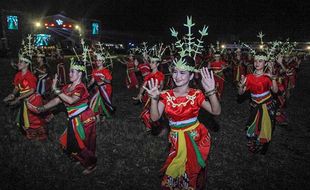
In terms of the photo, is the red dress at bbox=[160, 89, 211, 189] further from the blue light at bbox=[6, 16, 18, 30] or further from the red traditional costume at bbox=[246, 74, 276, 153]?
the blue light at bbox=[6, 16, 18, 30]

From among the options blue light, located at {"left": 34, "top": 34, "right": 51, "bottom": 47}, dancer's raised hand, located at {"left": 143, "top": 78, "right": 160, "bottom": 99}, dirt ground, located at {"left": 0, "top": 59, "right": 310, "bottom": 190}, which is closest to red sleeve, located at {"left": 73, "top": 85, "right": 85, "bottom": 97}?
dirt ground, located at {"left": 0, "top": 59, "right": 310, "bottom": 190}

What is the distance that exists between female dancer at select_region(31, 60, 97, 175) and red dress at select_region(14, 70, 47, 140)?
5.01 ft

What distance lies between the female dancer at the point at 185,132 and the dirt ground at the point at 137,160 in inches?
52.2

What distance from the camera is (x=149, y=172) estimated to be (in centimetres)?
530

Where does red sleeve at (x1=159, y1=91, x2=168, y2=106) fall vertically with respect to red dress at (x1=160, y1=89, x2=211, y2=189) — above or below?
above

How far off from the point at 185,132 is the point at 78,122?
204 cm

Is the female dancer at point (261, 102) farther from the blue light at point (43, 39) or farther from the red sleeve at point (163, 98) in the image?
the blue light at point (43, 39)

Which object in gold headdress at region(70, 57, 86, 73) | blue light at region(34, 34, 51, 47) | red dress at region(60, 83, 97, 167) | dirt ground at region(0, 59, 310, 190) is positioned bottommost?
dirt ground at region(0, 59, 310, 190)

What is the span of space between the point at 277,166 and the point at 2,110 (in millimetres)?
8388

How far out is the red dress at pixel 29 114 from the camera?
245 inches

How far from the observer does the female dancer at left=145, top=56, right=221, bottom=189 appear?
3.60m

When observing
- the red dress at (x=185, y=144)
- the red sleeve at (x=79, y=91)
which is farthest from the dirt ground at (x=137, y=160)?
the red sleeve at (x=79, y=91)

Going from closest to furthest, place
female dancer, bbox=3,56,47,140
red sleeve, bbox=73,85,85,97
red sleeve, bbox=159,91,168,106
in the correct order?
red sleeve, bbox=159,91,168,106, red sleeve, bbox=73,85,85,97, female dancer, bbox=3,56,47,140

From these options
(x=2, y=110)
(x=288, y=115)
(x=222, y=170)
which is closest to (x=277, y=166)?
(x=222, y=170)
